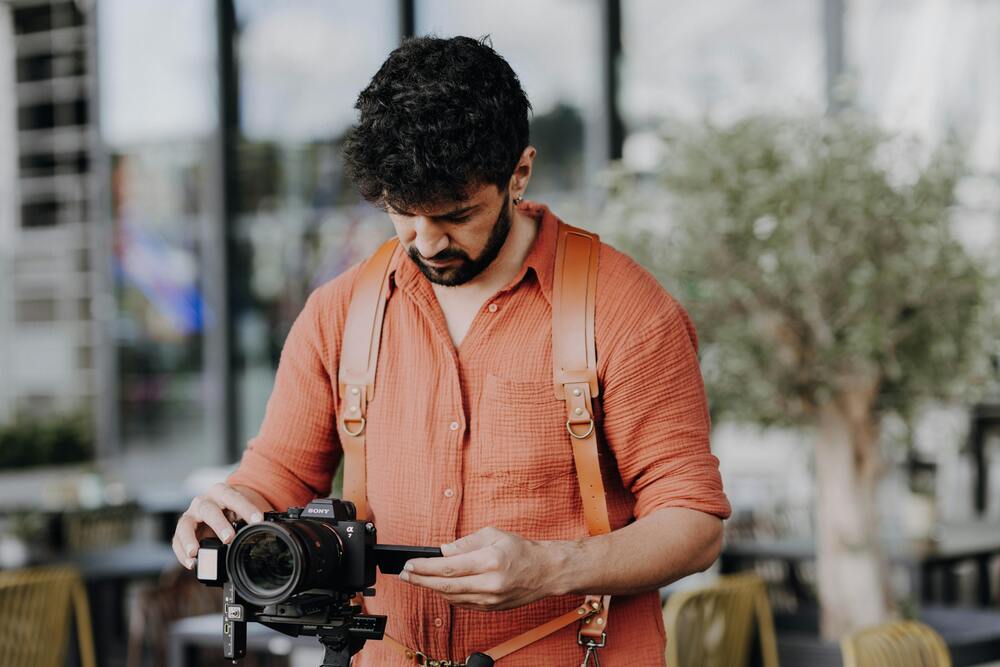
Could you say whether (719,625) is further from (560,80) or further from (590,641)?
(560,80)

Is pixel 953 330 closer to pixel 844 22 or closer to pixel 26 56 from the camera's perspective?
pixel 844 22

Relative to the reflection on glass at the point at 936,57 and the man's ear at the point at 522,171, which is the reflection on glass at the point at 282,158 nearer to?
the reflection on glass at the point at 936,57

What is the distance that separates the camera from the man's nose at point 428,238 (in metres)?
1.56

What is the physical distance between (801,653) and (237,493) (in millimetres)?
2323

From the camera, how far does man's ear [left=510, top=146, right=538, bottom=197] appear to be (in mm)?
1614

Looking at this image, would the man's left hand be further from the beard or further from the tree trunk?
the tree trunk

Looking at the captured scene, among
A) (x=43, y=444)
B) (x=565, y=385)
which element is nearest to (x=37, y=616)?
(x=565, y=385)

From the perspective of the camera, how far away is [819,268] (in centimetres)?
347

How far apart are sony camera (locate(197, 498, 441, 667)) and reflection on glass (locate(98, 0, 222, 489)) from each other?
745cm

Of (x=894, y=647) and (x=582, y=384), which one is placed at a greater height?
(x=582, y=384)

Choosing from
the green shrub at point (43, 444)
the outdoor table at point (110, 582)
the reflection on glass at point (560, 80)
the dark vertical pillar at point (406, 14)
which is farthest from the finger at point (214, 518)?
the green shrub at point (43, 444)

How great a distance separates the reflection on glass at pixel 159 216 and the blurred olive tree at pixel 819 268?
5.80m

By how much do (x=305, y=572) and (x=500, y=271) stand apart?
1.62ft

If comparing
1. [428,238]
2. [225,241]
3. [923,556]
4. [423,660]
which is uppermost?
[225,241]
